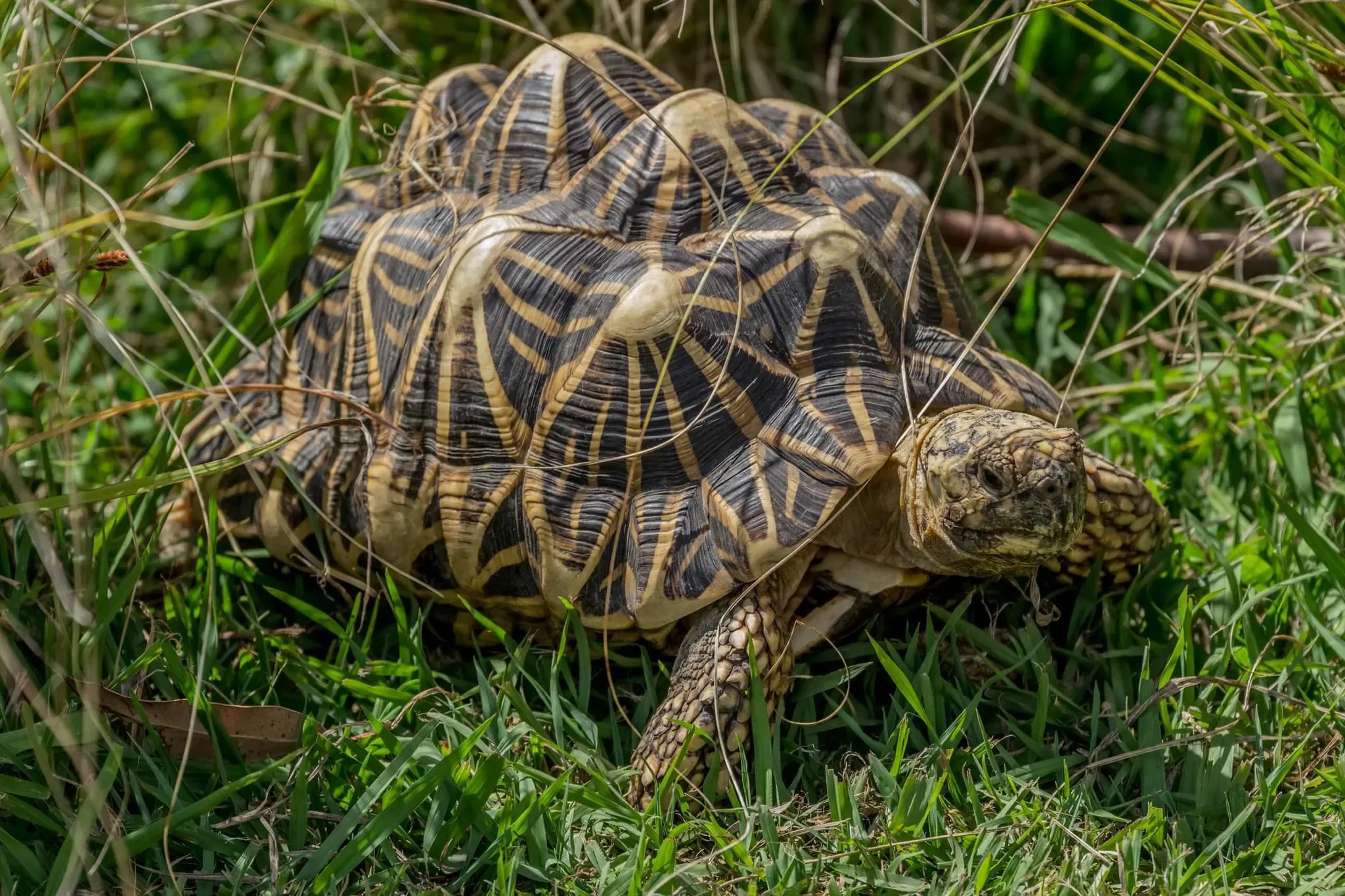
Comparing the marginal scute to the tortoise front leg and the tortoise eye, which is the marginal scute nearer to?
the tortoise front leg

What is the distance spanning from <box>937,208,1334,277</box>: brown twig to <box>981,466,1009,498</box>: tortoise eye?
115 centimetres

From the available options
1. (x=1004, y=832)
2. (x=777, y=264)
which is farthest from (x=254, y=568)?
(x=1004, y=832)

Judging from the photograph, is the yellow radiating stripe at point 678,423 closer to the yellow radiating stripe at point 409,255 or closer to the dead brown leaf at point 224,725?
the yellow radiating stripe at point 409,255

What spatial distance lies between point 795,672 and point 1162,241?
1789 millimetres

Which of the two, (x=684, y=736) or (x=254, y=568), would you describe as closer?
(x=684, y=736)

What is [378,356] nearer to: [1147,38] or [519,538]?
[519,538]

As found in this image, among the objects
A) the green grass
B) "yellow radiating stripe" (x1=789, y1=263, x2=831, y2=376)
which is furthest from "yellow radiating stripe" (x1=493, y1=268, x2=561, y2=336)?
the green grass

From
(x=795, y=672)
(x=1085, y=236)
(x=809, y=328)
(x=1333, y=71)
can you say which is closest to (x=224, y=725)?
(x=795, y=672)

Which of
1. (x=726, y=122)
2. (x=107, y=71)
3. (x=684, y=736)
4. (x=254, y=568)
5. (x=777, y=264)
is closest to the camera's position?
(x=684, y=736)

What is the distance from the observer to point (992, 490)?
2162mm

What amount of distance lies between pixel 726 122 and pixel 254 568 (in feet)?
4.87

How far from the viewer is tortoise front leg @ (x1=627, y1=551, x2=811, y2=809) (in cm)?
222

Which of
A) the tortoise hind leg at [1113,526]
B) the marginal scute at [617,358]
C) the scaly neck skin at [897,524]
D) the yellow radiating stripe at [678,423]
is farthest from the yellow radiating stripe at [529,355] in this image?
the tortoise hind leg at [1113,526]

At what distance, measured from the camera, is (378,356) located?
2629mm
